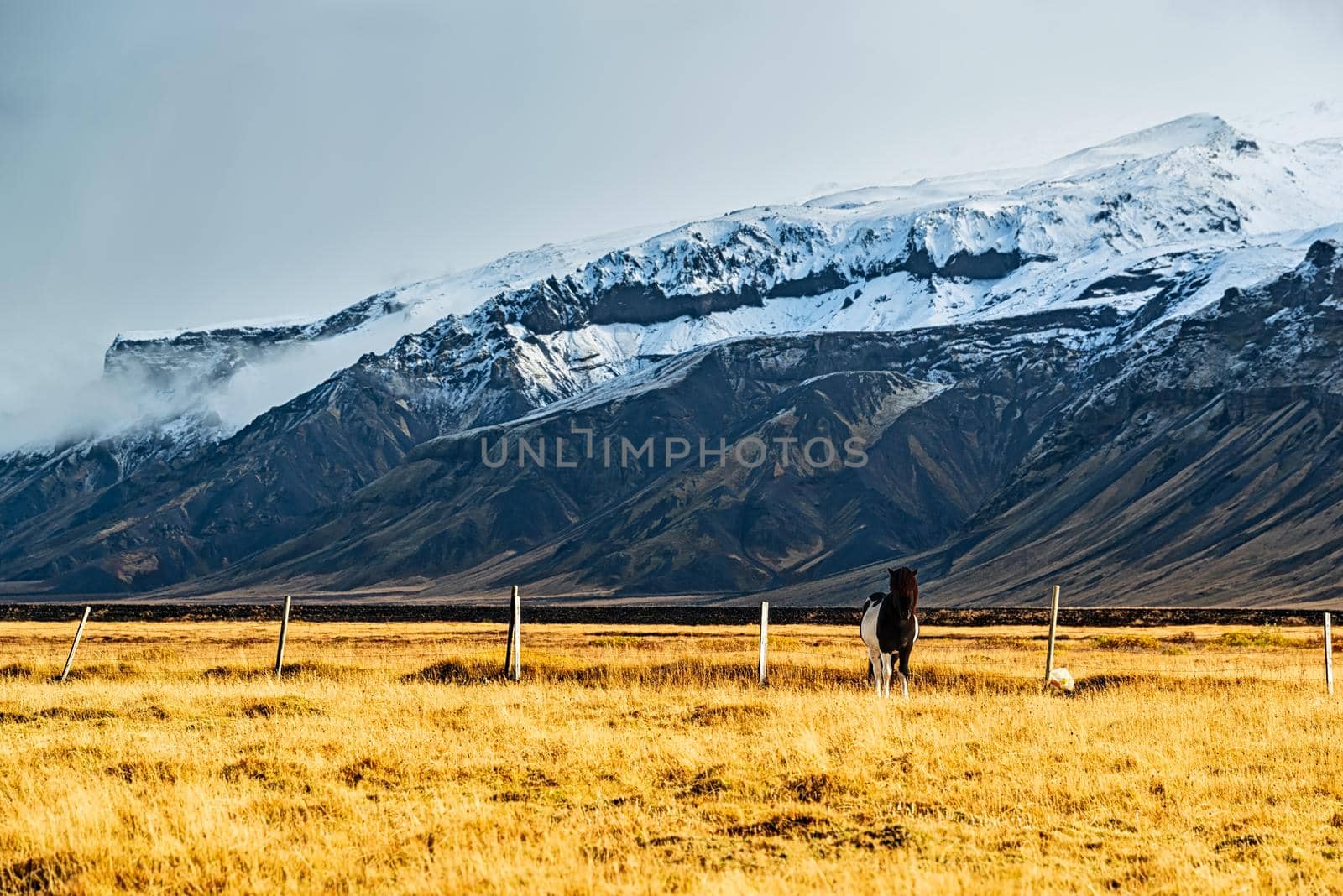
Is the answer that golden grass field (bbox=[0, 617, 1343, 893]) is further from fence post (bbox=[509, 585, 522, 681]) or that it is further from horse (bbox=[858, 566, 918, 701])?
fence post (bbox=[509, 585, 522, 681])

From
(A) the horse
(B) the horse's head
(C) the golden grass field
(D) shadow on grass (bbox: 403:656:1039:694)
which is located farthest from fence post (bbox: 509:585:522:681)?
(B) the horse's head

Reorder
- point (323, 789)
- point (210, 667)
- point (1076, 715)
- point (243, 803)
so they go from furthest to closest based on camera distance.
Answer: point (210, 667) < point (1076, 715) < point (323, 789) < point (243, 803)

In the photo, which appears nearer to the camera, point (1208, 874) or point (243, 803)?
point (1208, 874)

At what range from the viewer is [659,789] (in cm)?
1623

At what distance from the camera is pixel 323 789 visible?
632 inches

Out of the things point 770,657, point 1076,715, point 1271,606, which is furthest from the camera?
point 1271,606

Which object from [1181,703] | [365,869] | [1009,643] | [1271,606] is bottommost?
[1271,606]

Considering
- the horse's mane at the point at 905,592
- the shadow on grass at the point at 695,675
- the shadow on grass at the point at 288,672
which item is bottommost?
the shadow on grass at the point at 695,675

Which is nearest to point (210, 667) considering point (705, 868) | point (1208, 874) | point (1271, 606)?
point (705, 868)

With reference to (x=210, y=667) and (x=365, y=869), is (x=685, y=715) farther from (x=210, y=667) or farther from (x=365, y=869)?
(x=210, y=667)

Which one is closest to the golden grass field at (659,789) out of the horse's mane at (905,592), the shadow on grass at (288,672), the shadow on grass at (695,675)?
the horse's mane at (905,592)

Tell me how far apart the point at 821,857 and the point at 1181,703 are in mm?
14162

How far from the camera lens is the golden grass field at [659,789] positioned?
12.6 meters

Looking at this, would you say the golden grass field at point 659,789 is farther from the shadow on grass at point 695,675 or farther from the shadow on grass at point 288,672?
the shadow on grass at point 288,672
